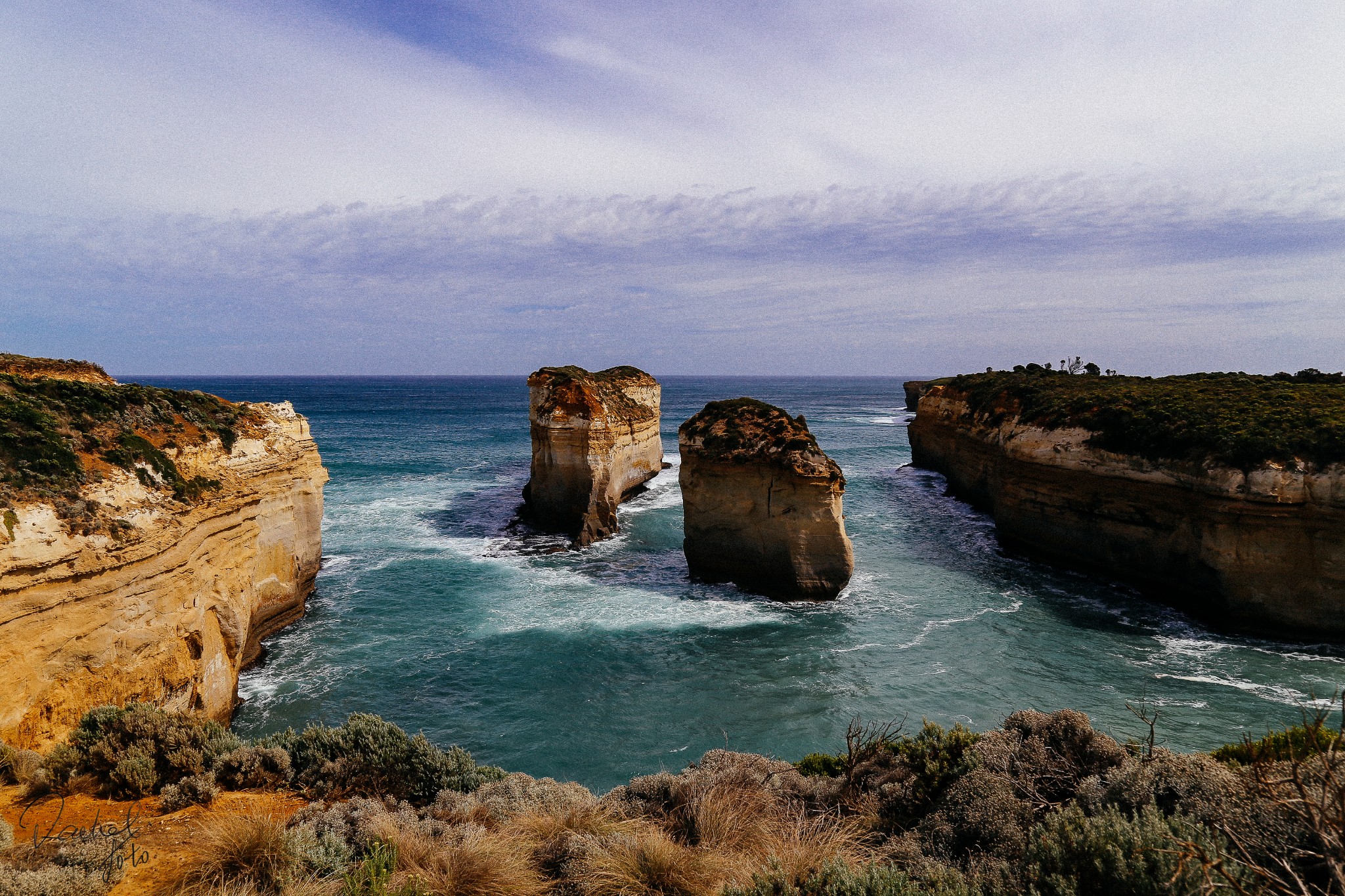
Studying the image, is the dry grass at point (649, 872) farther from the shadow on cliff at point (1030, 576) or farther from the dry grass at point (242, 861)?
the shadow on cliff at point (1030, 576)

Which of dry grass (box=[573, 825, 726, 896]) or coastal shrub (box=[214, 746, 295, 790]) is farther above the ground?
dry grass (box=[573, 825, 726, 896])

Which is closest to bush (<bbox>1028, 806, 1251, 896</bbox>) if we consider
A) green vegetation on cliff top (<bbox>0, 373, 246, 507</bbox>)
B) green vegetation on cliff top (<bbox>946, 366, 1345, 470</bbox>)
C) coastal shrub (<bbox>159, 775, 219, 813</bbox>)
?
coastal shrub (<bbox>159, 775, 219, 813</bbox>)

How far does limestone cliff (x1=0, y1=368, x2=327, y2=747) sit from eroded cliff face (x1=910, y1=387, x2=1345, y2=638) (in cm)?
2309

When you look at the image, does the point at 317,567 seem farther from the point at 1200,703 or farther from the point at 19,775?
the point at 1200,703

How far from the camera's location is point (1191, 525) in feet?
57.4

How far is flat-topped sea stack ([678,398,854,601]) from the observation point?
1784 centimetres

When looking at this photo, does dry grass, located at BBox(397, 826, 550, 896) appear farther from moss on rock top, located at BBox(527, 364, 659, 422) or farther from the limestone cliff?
moss on rock top, located at BBox(527, 364, 659, 422)

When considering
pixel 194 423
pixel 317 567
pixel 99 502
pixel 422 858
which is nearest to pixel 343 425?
pixel 317 567

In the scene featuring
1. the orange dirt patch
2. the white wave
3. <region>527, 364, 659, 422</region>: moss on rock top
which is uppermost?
<region>527, 364, 659, 422</region>: moss on rock top

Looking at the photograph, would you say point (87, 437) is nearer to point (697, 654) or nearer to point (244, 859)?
point (244, 859)

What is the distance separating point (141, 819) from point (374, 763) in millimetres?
2052

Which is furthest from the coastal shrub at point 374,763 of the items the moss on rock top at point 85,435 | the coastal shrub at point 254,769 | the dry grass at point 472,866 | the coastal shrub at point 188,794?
the moss on rock top at point 85,435

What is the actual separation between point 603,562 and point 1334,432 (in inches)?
808

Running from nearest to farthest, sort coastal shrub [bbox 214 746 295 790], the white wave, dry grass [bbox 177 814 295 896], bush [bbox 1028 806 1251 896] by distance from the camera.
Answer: bush [bbox 1028 806 1251 896] → dry grass [bbox 177 814 295 896] → coastal shrub [bbox 214 746 295 790] → the white wave
